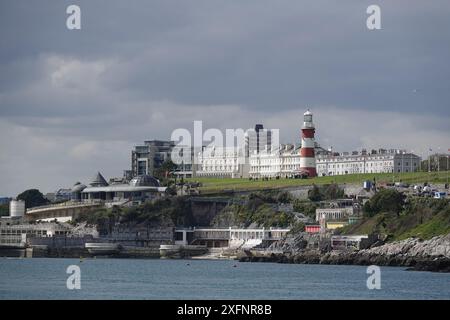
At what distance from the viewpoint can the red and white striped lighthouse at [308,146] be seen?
178375mm

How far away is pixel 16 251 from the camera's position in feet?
534

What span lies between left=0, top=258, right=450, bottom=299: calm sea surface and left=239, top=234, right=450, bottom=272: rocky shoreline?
10.1 feet

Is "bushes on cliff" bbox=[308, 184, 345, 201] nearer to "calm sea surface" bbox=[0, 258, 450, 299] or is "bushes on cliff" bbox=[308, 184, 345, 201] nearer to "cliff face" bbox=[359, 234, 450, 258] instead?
"cliff face" bbox=[359, 234, 450, 258]

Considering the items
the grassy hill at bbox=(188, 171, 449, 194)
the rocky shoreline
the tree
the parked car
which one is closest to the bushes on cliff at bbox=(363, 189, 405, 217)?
the parked car

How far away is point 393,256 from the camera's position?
407 feet

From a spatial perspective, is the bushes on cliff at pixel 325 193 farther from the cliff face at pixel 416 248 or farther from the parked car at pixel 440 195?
the cliff face at pixel 416 248

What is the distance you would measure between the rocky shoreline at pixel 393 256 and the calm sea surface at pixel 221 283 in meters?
3.08

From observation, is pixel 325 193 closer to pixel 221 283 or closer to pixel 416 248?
pixel 416 248

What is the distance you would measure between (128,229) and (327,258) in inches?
1711

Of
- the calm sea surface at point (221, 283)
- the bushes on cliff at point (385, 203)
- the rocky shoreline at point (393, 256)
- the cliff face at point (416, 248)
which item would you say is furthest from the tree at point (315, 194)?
the calm sea surface at point (221, 283)

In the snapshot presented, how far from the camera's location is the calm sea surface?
263ft
